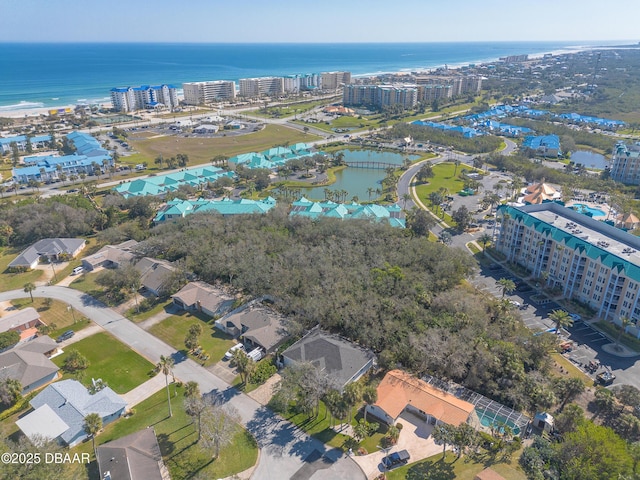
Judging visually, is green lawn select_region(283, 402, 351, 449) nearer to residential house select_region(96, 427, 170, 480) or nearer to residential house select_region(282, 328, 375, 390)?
residential house select_region(282, 328, 375, 390)

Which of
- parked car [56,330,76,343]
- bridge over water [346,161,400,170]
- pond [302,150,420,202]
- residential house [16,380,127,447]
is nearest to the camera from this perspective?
residential house [16,380,127,447]

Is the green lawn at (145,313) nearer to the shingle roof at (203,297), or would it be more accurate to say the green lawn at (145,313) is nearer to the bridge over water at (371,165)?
the shingle roof at (203,297)

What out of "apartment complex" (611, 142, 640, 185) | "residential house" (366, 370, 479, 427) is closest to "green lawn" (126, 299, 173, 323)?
"residential house" (366, 370, 479, 427)

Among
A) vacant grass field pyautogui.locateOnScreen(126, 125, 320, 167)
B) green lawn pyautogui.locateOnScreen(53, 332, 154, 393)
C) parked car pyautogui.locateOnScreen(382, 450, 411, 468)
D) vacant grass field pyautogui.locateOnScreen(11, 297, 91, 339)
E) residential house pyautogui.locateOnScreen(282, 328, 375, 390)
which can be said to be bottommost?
vacant grass field pyautogui.locateOnScreen(11, 297, 91, 339)

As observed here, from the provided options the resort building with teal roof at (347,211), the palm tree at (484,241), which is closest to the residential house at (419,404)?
the palm tree at (484,241)

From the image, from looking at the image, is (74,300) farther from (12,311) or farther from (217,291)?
(217,291)
